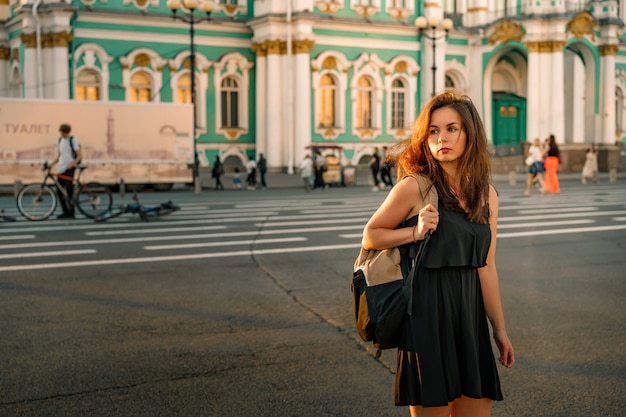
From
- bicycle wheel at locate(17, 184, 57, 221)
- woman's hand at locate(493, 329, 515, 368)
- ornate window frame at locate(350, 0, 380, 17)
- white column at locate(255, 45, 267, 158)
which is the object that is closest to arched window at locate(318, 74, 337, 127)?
white column at locate(255, 45, 267, 158)

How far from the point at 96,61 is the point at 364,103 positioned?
14031 millimetres

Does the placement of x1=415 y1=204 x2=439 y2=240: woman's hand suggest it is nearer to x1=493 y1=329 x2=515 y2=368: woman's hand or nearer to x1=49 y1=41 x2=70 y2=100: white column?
x1=493 y1=329 x2=515 y2=368: woman's hand

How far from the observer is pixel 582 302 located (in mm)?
9039

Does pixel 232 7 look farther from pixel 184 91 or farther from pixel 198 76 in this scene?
pixel 184 91

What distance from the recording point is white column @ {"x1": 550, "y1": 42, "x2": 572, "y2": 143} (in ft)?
157

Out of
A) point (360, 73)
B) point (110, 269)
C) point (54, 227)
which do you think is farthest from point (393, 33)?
point (110, 269)

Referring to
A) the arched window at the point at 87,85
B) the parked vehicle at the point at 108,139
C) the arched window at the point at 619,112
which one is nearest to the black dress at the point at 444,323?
the parked vehicle at the point at 108,139

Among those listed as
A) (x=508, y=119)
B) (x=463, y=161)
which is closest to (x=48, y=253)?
(x=463, y=161)

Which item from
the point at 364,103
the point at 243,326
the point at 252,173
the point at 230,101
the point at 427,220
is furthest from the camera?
the point at 364,103

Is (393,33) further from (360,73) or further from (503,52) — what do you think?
(503,52)

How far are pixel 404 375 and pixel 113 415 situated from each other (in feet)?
7.51

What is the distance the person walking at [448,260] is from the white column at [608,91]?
49924 mm

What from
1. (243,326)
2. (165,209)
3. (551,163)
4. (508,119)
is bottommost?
(243,326)

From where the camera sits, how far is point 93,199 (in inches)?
741
